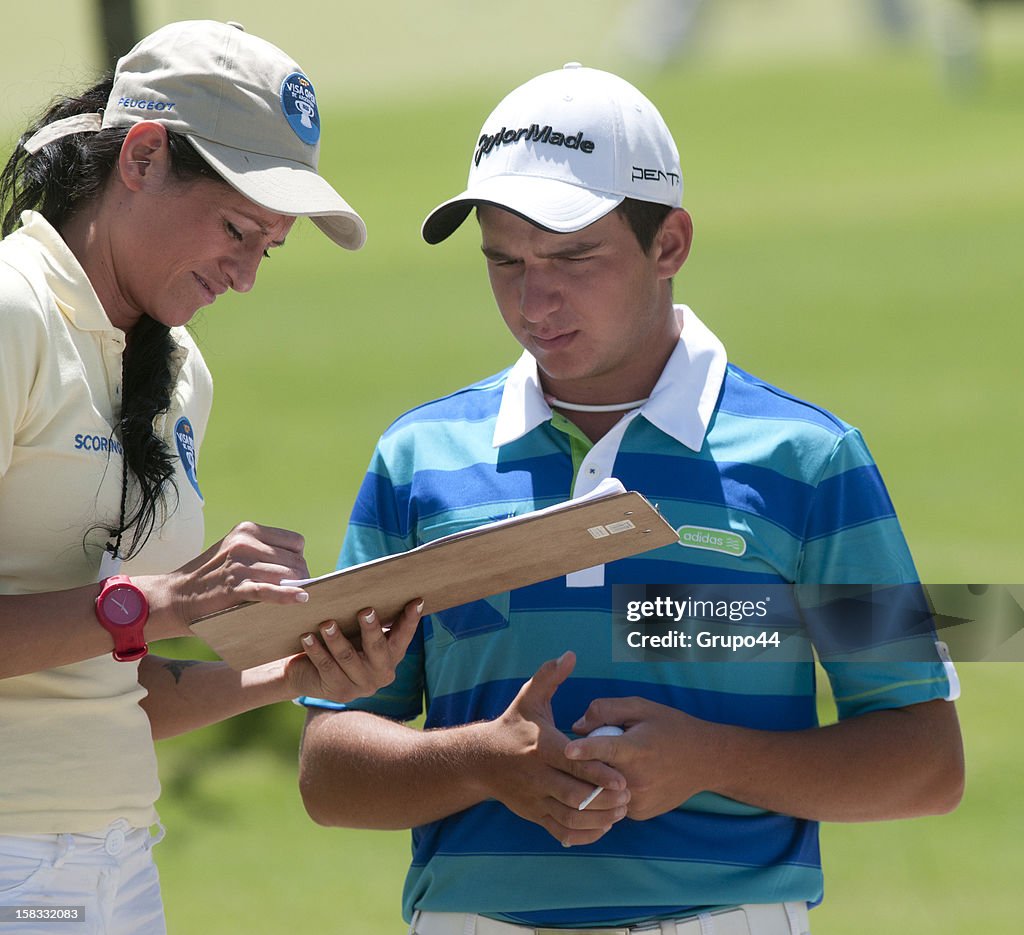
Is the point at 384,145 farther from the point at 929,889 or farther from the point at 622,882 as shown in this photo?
the point at 622,882

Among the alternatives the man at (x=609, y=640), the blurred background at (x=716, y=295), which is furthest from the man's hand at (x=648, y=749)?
the blurred background at (x=716, y=295)

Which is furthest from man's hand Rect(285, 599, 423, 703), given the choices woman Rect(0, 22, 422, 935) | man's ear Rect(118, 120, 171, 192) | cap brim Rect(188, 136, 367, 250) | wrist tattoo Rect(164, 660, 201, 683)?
man's ear Rect(118, 120, 171, 192)

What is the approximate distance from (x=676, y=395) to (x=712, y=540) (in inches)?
10.2

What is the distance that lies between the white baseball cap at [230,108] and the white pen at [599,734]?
873mm

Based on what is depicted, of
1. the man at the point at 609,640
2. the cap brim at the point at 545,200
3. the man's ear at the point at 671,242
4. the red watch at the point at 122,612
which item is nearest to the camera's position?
the red watch at the point at 122,612

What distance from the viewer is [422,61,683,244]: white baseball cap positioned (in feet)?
8.61

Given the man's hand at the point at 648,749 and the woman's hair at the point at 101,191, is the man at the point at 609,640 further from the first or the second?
the woman's hair at the point at 101,191

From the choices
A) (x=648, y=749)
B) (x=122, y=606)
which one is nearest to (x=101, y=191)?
(x=122, y=606)

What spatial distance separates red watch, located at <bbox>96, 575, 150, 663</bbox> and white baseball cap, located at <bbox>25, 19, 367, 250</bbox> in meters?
0.60

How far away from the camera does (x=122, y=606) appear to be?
231cm

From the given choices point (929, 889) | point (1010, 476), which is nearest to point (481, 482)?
point (929, 889)
